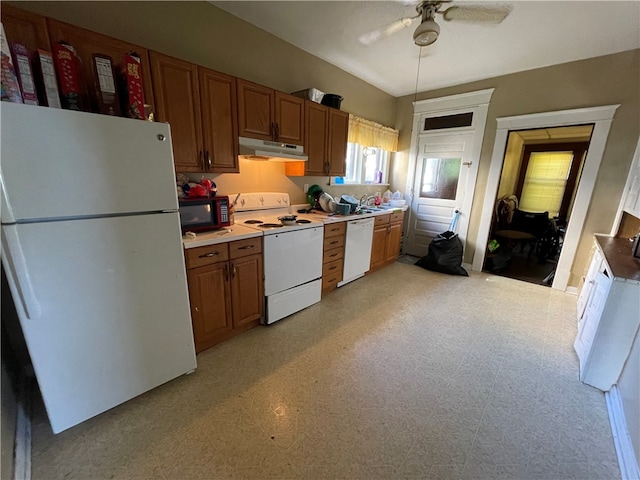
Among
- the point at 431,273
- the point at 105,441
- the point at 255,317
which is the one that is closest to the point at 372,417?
the point at 255,317

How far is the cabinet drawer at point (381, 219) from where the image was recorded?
3455 mm

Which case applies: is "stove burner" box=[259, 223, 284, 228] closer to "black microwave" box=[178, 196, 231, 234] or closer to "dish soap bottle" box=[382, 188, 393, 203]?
"black microwave" box=[178, 196, 231, 234]

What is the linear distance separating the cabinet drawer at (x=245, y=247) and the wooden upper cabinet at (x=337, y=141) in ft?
4.68

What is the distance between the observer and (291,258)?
240 centimetres

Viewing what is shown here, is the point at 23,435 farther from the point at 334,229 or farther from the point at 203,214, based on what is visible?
the point at 334,229

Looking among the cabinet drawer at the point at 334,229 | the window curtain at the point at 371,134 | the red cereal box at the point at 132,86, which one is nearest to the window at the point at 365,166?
the window curtain at the point at 371,134

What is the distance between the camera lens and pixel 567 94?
297cm

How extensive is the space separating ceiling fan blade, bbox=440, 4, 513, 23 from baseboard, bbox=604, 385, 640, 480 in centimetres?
260

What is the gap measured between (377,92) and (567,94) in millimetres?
2294

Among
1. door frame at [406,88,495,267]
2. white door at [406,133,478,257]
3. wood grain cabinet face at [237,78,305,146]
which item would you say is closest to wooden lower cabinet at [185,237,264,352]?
wood grain cabinet face at [237,78,305,146]

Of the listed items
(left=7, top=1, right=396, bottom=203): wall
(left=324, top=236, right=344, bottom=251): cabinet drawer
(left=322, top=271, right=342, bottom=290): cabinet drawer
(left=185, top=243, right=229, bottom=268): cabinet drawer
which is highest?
(left=7, top=1, right=396, bottom=203): wall

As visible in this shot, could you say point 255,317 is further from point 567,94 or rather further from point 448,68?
point 567,94

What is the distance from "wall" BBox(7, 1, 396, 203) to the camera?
1.71 meters

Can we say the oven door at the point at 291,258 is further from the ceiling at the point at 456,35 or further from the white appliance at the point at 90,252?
the ceiling at the point at 456,35
